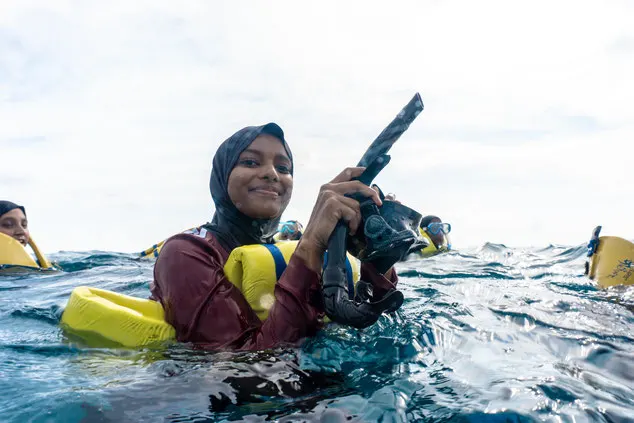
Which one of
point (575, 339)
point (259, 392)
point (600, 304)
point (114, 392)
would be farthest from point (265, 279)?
point (600, 304)

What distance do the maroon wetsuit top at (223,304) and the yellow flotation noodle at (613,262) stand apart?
4072 millimetres

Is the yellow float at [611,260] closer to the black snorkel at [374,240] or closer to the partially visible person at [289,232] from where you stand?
the black snorkel at [374,240]

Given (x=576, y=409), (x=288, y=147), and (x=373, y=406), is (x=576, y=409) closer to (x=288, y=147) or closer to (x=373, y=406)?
(x=373, y=406)

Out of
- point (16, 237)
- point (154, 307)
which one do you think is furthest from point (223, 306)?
point (16, 237)

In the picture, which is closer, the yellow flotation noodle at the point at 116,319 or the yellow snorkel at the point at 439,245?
the yellow flotation noodle at the point at 116,319

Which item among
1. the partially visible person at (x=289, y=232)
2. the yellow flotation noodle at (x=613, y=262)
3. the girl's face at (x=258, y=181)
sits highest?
the girl's face at (x=258, y=181)

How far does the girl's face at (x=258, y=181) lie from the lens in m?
3.21

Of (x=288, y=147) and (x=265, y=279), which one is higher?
(x=288, y=147)

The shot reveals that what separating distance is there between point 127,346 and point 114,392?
2.39 feet

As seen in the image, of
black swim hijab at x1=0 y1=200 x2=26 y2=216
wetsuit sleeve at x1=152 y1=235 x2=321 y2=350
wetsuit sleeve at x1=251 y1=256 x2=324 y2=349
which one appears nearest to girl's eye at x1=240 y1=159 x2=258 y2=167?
wetsuit sleeve at x1=152 y1=235 x2=321 y2=350

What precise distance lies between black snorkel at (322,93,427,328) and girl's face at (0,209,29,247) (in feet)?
26.4

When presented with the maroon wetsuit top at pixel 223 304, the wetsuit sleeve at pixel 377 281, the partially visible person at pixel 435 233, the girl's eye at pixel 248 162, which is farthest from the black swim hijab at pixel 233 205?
the partially visible person at pixel 435 233

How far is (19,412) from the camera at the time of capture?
2.23 metres

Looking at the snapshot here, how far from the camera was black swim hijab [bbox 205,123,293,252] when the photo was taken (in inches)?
129
